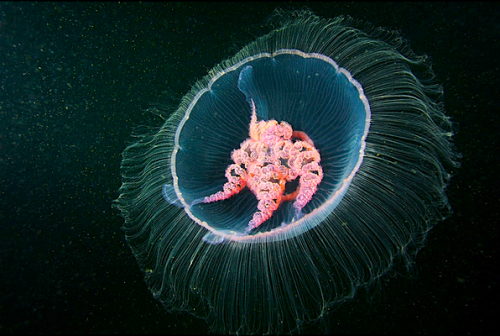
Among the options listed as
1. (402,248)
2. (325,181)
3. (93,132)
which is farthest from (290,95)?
(93,132)

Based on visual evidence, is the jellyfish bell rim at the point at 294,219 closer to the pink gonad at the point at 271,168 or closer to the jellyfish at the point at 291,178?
the jellyfish at the point at 291,178

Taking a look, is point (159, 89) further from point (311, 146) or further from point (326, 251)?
point (326, 251)

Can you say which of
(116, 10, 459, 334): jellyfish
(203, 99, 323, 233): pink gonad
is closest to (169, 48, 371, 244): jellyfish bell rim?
(116, 10, 459, 334): jellyfish

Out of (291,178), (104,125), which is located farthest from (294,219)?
(104,125)

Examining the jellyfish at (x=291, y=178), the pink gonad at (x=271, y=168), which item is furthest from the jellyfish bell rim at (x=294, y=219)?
the pink gonad at (x=271, y=168)

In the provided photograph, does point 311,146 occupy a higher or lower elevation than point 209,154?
higher

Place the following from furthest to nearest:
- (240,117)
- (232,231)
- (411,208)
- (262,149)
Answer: (240,117), (262,149), (232,231), (411,208)

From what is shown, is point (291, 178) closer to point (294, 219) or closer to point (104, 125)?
point (294, 219)
